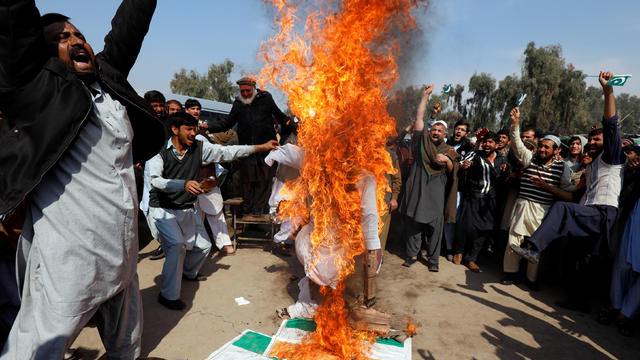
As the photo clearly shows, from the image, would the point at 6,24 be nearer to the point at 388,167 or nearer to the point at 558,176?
the point at 388,167

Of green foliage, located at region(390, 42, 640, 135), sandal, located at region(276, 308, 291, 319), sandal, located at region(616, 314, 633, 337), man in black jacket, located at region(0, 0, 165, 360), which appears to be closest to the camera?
man in black jacket, located at region(0, 0, 165, 360)

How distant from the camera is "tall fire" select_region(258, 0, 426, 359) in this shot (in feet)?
11.5

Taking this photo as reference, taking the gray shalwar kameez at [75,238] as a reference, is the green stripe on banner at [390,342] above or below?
below

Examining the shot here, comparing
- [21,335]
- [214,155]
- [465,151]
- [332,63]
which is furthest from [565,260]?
[21,335]

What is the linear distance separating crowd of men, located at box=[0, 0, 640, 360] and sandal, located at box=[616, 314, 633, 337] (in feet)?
0.05

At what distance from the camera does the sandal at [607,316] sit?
4.62 m

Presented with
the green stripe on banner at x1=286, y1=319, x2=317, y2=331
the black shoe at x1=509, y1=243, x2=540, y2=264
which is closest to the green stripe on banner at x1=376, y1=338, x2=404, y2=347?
the green stripe on banner at x1=286, y1=319, x2=317, y2=331

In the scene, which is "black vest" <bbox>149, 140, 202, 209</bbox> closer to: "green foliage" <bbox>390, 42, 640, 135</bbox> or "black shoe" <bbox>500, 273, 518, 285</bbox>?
"black shoe" <bbox>500, 273, 518, 285</bbox>

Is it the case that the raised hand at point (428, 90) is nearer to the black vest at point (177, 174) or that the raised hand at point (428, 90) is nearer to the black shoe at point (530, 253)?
the black shoe at point (530, 253)

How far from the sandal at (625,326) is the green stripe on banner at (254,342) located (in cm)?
469

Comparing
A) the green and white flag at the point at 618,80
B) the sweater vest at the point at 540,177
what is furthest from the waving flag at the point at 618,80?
the sweater vest at the point at 540,177

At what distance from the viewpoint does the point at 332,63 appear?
3.69 m

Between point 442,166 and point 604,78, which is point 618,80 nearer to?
point 604,78

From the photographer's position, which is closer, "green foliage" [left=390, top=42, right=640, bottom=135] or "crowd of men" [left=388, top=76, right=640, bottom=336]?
"crowd of men" [left=388, top=76, right=640, bottom=336]
